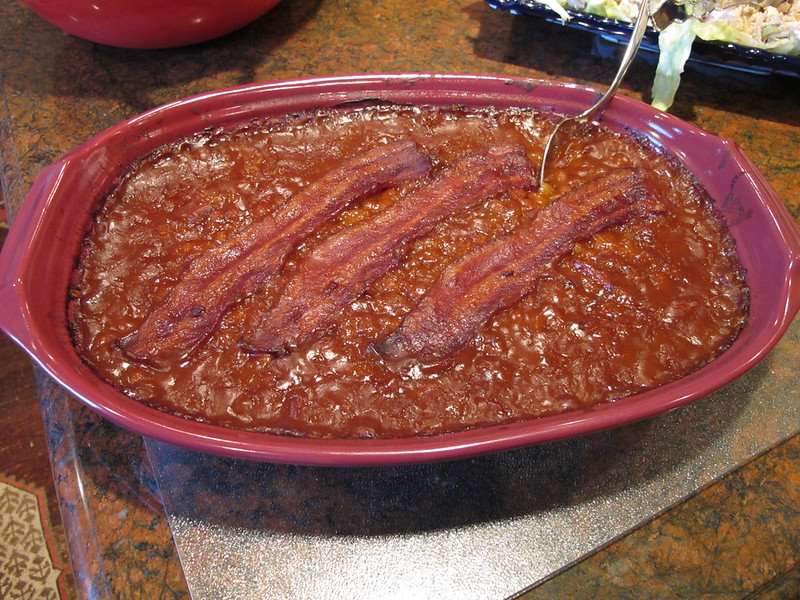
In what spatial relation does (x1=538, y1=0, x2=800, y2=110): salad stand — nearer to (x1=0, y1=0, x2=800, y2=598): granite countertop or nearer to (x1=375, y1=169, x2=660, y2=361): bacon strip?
(x1=0, y1=0, x2=800, y2=598): granite countertop

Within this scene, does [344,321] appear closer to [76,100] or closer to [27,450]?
[76,100]

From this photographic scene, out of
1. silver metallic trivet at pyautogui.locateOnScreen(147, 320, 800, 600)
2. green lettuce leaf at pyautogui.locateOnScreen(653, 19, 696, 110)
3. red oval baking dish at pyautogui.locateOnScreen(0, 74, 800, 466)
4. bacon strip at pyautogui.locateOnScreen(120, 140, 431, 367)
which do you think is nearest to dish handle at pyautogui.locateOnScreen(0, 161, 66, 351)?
red oval baking dish at pyautogui.locateOnScreen(0, 74, 800, 466)

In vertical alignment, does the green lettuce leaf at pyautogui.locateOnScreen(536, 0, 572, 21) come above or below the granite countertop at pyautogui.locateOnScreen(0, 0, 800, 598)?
above

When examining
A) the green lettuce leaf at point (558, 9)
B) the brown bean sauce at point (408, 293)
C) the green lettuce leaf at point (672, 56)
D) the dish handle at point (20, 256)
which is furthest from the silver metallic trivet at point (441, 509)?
the green lettuce leaf at point (558, 9)

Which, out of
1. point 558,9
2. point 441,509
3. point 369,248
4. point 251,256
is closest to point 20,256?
point 251,256

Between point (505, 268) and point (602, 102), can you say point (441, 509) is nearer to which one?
point (505, 268)

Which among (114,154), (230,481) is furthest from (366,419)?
(114,154)
